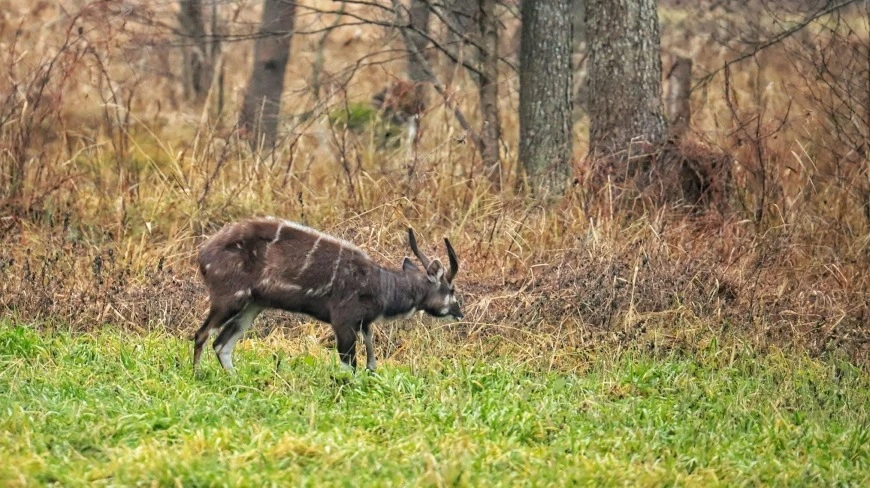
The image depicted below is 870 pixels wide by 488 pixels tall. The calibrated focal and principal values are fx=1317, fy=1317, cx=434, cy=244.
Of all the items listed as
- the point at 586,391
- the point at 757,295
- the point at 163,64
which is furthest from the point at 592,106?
the point at 163,64

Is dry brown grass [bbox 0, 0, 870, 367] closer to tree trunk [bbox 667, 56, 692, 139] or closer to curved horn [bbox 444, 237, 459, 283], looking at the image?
tree trunk [bbox 667, 56, 692, 139]

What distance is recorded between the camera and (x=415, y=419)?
322 inches

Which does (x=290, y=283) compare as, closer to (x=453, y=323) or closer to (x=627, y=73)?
(x=453, y=323)

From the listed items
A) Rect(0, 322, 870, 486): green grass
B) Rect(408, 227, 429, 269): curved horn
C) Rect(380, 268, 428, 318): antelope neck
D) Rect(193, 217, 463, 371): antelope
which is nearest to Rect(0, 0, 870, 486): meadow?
Rect(0, 322, 870, 486): green grass

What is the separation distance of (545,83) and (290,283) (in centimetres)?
562

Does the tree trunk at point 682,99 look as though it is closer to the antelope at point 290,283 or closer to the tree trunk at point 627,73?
the tree trunk at point 627,73

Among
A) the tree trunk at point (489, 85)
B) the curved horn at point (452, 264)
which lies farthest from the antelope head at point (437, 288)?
the tree trunk at point (489, 85)

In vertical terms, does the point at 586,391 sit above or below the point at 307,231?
below

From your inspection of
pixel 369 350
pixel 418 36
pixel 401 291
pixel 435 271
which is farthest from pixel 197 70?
pixel 369 350

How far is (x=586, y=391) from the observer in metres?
9.31

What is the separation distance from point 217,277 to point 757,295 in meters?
4.85

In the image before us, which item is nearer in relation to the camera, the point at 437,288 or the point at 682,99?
the point at 437,288

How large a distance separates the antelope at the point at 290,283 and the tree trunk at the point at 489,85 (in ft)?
14.7

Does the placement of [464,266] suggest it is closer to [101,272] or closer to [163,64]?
[101,272]
